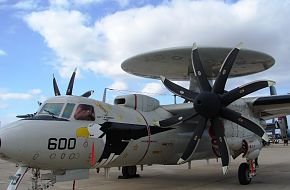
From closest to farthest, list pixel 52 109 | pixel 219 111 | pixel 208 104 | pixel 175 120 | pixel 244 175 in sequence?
1. pixel 52 109
2. pixel 208 104
3. pixel 219 111
4. pixel 175 120
5. pixel 244 175

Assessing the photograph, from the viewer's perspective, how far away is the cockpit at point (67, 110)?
9961mm

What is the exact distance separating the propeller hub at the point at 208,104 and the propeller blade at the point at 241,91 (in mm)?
371

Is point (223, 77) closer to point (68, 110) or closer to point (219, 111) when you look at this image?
point (219, 111)

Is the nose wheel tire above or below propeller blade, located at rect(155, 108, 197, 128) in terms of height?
below

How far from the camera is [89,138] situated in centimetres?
1018

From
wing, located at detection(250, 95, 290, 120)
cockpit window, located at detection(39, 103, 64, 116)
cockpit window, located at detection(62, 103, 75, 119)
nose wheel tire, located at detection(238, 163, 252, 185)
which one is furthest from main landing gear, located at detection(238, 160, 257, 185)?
cockpit window, located at detection(39, 103, 64, 116)

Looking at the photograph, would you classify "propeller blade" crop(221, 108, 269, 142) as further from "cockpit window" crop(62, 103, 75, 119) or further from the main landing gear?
"cockpit window" crop(62, 103, 75, 119)

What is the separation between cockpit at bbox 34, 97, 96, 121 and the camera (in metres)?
9.96

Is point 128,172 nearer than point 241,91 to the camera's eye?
No

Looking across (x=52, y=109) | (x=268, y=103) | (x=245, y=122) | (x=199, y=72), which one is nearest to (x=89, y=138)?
(x=52, y=109)

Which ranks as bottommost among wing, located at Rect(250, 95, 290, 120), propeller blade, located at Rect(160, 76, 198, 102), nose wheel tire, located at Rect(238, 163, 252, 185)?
nose wheel tire, located at Rect(238, 163, 252, 185)

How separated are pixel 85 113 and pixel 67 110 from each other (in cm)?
57

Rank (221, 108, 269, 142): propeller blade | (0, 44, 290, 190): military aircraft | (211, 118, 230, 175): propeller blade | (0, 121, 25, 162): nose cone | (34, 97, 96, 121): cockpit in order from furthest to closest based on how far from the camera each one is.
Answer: (211, 118, 230, 175): propeller blade
(221, 108, 269, 142): propeller blade
(34, 97, 96, 121): cockpit
(0, 44, 290, 190): military aircraft
(0, 121, 25, 162): nose cone

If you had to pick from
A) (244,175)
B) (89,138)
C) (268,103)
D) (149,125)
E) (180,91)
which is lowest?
(244,175)
